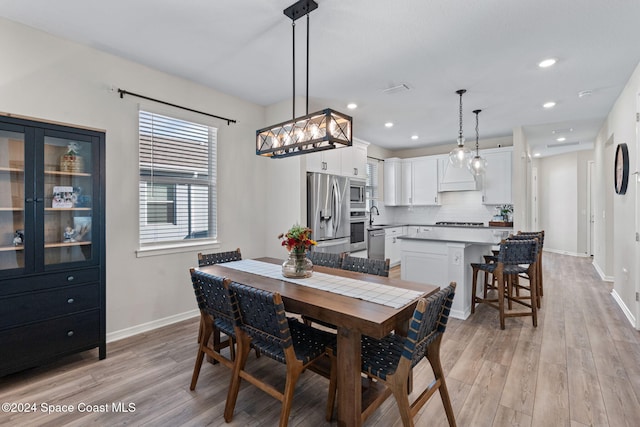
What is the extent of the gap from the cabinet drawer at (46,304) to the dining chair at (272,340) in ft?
5.07

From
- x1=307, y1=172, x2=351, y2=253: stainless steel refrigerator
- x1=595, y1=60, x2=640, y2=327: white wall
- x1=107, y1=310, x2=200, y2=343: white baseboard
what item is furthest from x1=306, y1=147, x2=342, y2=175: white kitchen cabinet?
x1=595, y1=60, x2=640, y2=327: white wall

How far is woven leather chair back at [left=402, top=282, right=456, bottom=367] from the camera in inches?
57.4

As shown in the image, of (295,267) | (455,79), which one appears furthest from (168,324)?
(455,79)

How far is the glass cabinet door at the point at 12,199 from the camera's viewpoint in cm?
227

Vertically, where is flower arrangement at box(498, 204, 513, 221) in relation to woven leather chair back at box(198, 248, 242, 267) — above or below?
above

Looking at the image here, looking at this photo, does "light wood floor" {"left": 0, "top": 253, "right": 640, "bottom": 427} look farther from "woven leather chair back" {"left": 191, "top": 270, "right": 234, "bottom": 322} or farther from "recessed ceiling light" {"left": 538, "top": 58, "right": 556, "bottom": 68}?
"recessed ceiling light" {"left": 538, "top": 58, "right": 556, "bottom": 68}

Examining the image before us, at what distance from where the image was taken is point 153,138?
3350 millimetres

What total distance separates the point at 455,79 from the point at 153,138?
3.35 metres

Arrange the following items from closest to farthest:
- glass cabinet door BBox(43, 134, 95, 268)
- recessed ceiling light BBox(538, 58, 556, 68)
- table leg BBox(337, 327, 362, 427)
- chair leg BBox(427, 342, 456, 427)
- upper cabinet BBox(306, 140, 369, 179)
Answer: table leg BBox(337, 327, 362, 427)
chair leg BBox(427, 342, 456, 427)
glass cabinet door BBox(43, 134, 95, 268)
recessed ceiling light BBox(538, 58, 556, 68)
upper cabinet BBox(306, 140, 369, 179)

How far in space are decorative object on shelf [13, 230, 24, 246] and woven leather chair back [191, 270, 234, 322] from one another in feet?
4.46

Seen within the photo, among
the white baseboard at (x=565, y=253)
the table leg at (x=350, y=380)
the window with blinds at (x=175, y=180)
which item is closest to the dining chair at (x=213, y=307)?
the table leg at (x=350, y=380)

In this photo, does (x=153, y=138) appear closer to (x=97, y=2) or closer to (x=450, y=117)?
(x=97, y=2)

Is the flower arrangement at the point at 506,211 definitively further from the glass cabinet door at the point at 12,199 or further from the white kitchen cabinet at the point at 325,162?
the glass cabinet door at the point at 12,199

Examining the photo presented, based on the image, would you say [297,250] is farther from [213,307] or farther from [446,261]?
[446,261]
